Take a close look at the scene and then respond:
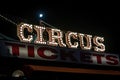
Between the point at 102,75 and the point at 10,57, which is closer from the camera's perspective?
the point at 10,57

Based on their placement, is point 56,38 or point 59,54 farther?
point 56,38

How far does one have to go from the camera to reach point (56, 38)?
15.0 m

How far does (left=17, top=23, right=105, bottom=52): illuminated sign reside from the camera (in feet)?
46.9

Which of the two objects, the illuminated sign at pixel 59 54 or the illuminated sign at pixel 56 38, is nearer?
the illuminated sign at pixel 59 54

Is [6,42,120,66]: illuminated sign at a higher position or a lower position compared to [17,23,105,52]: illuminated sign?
lower

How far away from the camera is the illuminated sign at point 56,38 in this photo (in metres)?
14.3

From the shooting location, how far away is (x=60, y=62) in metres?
13.9

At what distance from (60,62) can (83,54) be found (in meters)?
1.22

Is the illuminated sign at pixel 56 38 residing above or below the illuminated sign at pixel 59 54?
above

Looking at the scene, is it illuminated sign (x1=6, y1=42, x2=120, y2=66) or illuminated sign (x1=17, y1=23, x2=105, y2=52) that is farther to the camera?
illuminated sign (x1=17, y1=23, x2=105, y2=52)

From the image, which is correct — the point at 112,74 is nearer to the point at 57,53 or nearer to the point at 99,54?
the point at 99,54

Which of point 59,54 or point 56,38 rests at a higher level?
point 56,38

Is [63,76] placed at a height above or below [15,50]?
below

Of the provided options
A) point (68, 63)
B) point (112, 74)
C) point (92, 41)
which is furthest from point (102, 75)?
point (92, 41)
